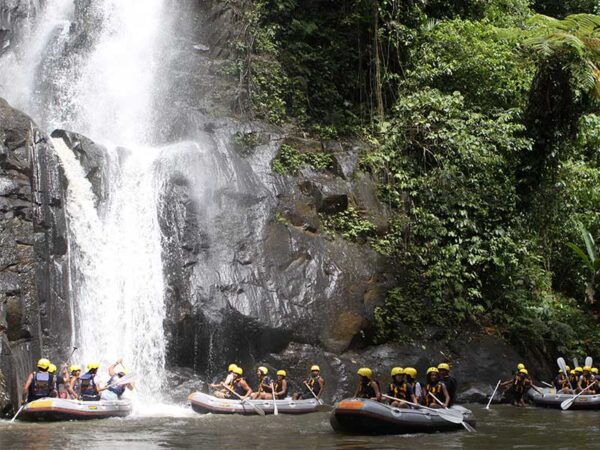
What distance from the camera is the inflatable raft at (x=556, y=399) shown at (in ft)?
55.1

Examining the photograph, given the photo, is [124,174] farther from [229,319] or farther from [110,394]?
[110,394]

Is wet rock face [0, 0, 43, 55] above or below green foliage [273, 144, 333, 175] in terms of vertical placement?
above

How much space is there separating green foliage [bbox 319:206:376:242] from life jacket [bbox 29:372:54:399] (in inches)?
320

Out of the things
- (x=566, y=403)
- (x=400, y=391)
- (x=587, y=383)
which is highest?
(x=400, y=391)

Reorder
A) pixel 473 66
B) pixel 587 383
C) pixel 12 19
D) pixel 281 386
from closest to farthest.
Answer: pixel 281 386 < pixel 587 383 < pixel 473 66 < pixel 12 19

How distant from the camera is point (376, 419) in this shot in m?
11.0

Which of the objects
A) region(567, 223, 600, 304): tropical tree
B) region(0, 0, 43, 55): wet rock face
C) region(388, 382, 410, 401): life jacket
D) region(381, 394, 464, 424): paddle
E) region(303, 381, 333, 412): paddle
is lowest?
region(303, 381, 333, 412): paddle

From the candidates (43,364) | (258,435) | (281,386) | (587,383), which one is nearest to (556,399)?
(587,383)

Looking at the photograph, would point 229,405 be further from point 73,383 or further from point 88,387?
point 73,383

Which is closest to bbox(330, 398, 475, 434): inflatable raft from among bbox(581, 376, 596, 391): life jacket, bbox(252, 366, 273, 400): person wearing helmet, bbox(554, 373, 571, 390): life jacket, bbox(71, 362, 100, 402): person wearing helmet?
bbox(252, 366, 273, 400): person wearing helmet

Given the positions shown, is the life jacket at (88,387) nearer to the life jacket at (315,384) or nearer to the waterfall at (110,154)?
the waterfall at (110,154)

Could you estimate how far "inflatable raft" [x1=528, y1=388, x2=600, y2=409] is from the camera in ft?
55.1

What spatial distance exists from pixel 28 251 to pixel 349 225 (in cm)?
790

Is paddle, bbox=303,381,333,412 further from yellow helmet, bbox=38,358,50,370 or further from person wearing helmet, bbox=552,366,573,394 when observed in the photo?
person wearing helmet, bbox=552,366,573,394
